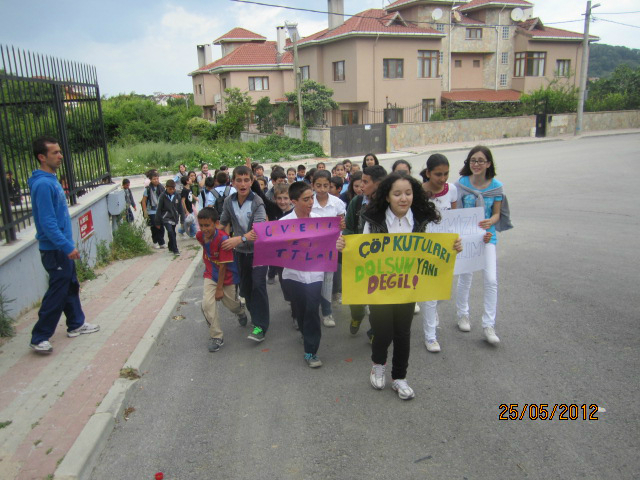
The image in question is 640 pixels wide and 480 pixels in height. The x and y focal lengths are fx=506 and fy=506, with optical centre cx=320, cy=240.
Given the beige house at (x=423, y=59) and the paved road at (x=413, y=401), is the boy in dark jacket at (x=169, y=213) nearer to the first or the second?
the paved road at (x=413, y=401)

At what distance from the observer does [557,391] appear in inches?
168

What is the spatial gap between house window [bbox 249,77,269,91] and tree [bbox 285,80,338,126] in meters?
13.6

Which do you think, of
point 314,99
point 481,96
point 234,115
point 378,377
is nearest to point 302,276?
point 378,377

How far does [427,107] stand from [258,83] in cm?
1706

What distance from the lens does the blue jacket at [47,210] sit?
511 cm

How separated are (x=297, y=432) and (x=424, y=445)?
3.17 ft

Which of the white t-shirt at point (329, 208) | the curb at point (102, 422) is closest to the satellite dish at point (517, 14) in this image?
the white t-shirt at point (329, 208)

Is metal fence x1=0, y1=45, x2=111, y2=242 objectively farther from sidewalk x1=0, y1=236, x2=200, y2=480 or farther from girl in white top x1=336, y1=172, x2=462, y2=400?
girl in white top x1=336, y1=172, x2=462, y2=400

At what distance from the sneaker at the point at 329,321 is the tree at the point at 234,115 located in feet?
119

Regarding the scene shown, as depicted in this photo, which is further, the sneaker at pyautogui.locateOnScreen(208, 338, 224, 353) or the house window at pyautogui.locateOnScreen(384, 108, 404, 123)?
the house window at pyautogui.locateOnScreen(384, 108, 404, 123)

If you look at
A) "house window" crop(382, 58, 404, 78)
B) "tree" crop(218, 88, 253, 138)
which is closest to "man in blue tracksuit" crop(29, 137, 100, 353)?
"house window" crop(382, 58, 404, 78)

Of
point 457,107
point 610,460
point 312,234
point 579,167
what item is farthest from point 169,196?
point 457,107
